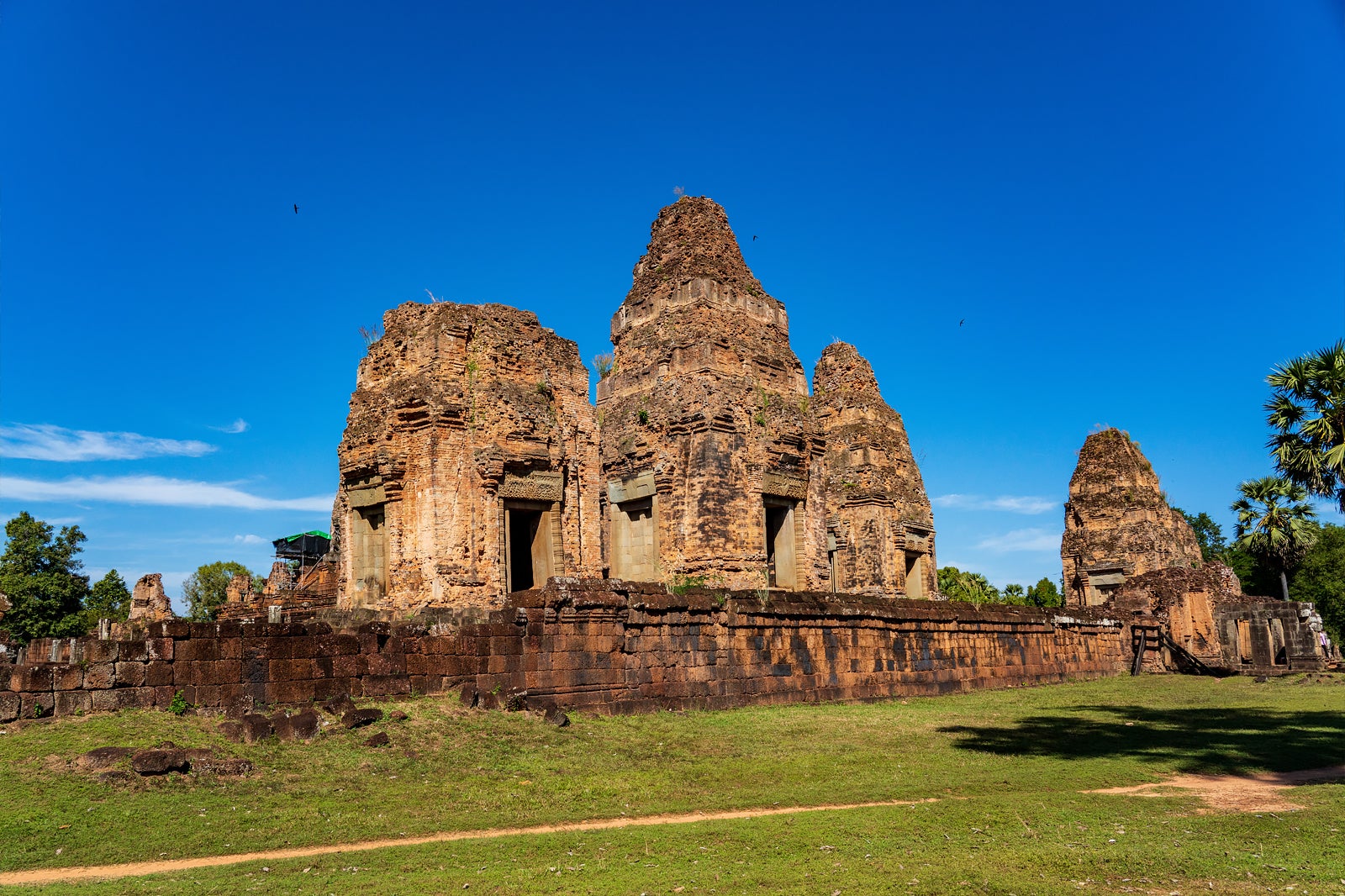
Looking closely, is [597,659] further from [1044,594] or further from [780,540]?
[1044,594]

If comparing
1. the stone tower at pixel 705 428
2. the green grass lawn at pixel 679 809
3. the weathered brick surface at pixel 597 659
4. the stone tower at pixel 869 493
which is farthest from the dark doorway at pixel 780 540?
the stone tower at pixel 869 493

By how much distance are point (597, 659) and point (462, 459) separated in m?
4.06

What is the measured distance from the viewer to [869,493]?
2780 cm

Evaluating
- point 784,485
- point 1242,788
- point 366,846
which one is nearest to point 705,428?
point 784,485

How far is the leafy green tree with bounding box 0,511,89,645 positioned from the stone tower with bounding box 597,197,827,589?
2460cm

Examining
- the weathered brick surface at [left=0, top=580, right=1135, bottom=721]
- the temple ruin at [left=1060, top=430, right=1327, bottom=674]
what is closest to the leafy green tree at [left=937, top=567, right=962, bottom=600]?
the temple ruin at [left=1060, top=430, right=1327, bottom=674]

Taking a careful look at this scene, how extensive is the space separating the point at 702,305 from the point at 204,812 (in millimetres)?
14424

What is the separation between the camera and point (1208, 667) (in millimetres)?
24516

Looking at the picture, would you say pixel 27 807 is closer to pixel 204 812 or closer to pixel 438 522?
pixel 204 812

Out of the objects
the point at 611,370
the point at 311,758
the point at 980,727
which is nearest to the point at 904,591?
the point at 611,370

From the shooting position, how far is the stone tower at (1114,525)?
96.2ft

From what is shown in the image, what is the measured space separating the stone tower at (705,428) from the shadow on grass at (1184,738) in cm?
600

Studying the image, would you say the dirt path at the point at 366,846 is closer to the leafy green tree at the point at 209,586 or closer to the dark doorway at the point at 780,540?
the dark doorway at the point at 780,540

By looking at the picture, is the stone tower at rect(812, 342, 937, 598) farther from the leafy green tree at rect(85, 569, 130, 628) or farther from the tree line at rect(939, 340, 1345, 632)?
the leafy green tree at rect(85, 569, 130, 628)
